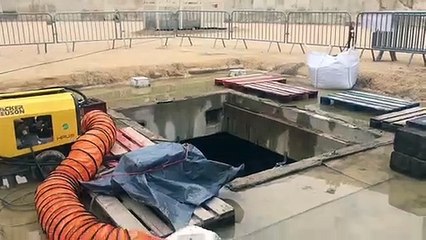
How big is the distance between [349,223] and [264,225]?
0.70m

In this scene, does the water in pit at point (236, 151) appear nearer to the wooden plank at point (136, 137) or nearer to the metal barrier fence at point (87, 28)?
the wooden plank at point (136, 137)

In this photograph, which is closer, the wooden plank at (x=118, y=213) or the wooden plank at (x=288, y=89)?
the wooden plank at (x=118, y=213)

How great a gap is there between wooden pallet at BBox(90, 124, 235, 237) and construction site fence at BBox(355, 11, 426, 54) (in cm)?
790

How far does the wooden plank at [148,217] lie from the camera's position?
3207 millimetres

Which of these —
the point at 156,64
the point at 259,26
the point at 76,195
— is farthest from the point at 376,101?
the point at 259,26

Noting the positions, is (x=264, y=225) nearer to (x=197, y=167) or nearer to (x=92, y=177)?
(x=197, y=167)

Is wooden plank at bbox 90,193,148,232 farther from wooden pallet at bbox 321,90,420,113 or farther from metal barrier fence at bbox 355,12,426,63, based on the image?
metal barrier fence at bbox 355,12,426,63

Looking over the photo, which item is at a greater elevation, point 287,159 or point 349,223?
point 349,223

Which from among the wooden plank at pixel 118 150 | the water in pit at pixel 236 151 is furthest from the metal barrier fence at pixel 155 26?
the wooden plank at pixel 118 150

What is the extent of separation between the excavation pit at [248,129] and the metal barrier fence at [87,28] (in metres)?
7.10

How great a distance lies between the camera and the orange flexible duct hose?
2971 mm

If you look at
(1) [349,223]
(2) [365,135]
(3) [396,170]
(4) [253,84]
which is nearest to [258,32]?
(4) [253,84]

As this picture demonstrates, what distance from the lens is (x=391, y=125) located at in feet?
18.8

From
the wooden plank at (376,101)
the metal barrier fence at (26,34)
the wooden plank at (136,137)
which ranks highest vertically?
the metal barrier fence at (26,34)
